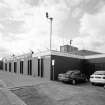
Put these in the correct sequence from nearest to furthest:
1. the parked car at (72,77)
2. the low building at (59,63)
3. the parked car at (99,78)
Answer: the parked car at (99,78) < the parked car at (72,77) < the low building at (59,63)

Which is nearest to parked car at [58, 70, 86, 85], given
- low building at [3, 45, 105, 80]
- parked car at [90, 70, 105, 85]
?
parked car at [90, 70, 105, 85]

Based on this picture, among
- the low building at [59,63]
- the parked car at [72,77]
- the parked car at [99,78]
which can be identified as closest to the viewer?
the parked car at [99,78]

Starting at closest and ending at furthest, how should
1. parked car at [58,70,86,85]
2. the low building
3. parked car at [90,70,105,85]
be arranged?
parked car at [90,70,105,85], parked car at [58,70,86,85], the low building

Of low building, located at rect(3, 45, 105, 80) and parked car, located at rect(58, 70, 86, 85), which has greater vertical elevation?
low building, located at rect(3, 45, 105, 80)

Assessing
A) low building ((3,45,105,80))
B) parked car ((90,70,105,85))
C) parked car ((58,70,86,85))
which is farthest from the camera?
low building ((3,45,105,80))

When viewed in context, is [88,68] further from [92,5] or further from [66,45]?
[66,45]

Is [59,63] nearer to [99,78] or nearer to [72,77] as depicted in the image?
[72,77]

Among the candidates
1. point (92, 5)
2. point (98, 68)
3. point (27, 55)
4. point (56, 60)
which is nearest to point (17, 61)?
point (27, 55)

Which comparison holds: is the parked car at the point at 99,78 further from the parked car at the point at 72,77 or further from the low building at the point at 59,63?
the low building at the point at 59,63

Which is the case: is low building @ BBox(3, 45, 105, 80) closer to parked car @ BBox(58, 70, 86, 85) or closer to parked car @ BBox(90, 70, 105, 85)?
parked car @ BBox(58, 70, 86, 85)

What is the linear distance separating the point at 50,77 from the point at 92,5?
31.8 feet

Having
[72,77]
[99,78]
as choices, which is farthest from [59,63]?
[99,78]

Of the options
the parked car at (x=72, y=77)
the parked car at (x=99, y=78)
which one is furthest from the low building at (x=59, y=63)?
the parked car at (x=99, y=78)

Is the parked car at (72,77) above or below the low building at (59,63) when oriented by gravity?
below
